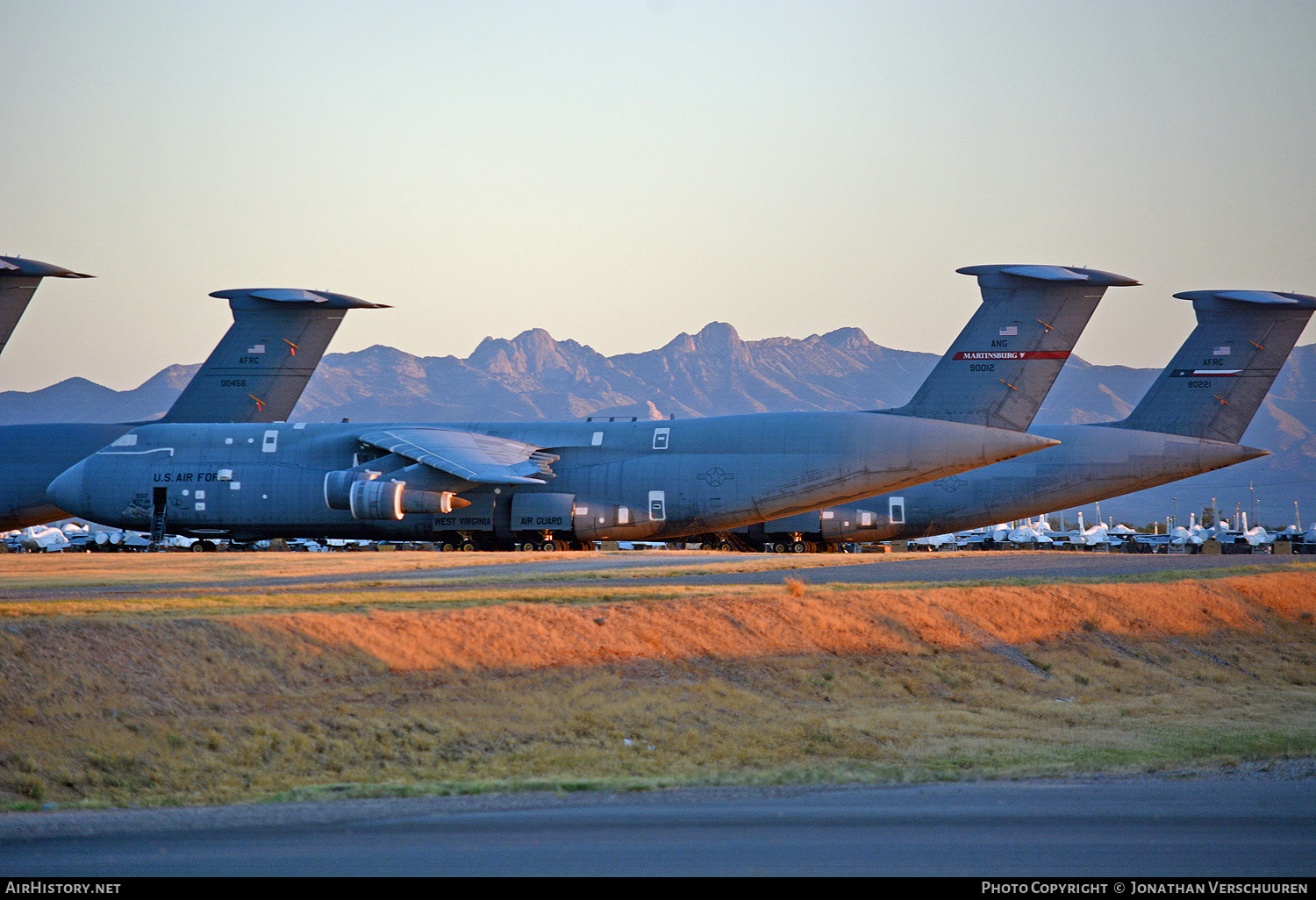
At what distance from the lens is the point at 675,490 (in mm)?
40031

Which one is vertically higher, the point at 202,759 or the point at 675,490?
the point at 675,490

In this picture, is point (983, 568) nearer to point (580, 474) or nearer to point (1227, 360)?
point (580, 474)

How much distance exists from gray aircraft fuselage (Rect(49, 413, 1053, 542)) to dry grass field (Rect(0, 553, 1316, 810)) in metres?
11.0

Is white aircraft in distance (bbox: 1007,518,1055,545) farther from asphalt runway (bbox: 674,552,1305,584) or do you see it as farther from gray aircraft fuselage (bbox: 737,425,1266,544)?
asphalt runway (bbox: 674,552,1305,584)

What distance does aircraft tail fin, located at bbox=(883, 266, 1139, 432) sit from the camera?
38.4m

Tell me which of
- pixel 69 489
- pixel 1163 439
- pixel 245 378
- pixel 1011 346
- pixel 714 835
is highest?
pixel 245 378

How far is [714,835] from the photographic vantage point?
9.88 metres

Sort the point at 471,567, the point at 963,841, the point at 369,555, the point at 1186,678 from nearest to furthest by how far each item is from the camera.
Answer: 1. the point at 963,841
2. the point at 1186,678
3. the point at 471,567
4. the point at 369,555

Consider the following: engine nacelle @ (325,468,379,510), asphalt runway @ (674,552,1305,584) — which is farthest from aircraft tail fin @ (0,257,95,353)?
asphalt runway @ (674,552,1305,584)

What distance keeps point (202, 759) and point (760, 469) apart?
2573 cm

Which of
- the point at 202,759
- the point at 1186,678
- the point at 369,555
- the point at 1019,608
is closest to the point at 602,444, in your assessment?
the point at 369,555

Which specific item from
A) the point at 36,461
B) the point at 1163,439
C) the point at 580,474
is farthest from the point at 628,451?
the point at 36,461

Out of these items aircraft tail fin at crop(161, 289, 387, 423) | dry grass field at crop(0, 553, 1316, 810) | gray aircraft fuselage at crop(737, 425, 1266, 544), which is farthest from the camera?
aircraft tail fin at crop(161, 289, 387, 423)
